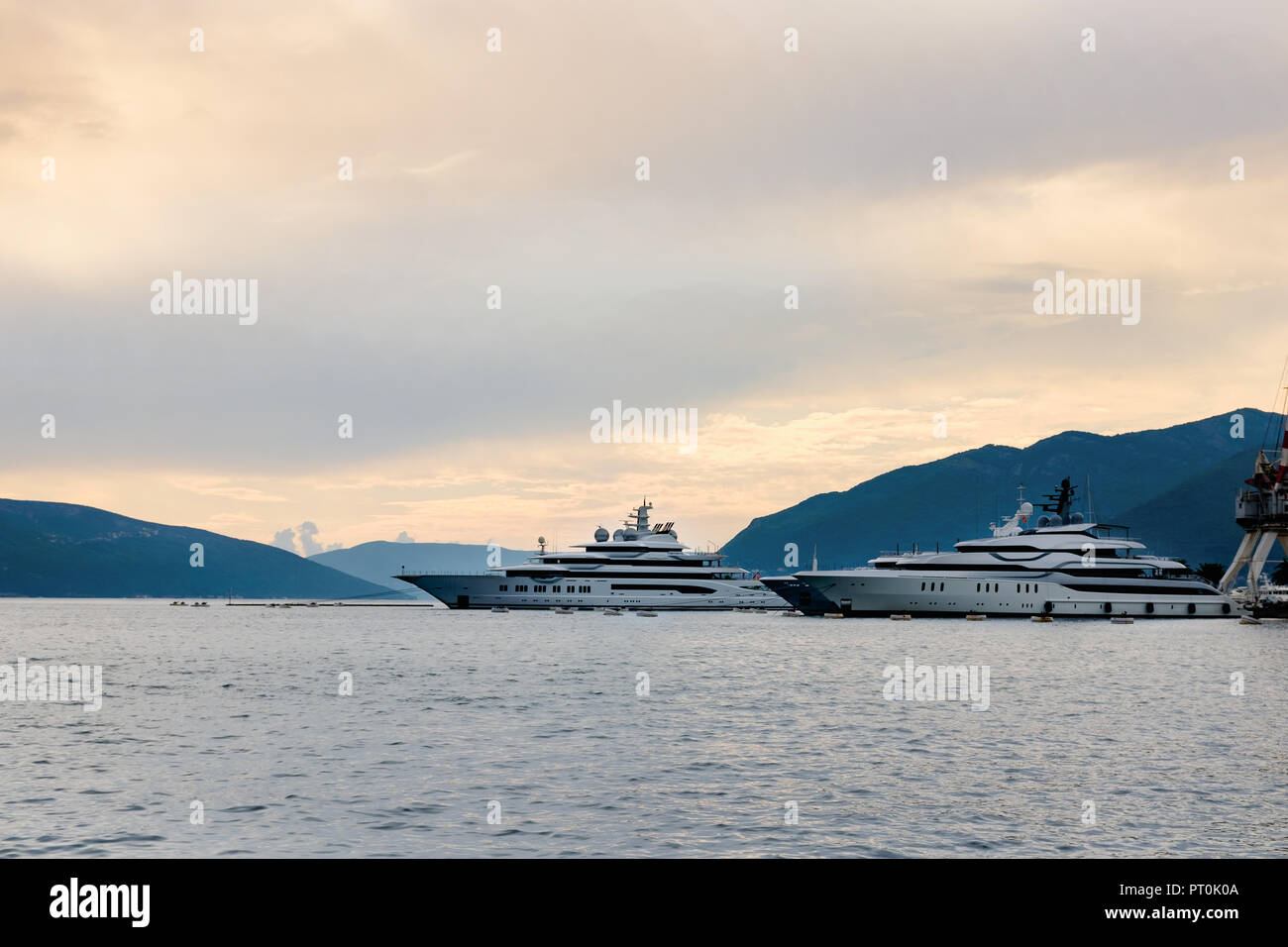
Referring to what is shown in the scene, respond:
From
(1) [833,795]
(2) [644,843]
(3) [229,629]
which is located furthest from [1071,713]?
(3) [229,629]

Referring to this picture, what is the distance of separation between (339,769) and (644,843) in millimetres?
10424

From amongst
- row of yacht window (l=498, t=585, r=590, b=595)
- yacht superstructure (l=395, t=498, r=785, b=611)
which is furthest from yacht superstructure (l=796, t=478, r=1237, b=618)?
row of yacht window (l=498, t=585, r=590, b=595)

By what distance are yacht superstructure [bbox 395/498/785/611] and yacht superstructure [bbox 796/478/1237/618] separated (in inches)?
818

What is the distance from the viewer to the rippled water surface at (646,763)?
61.8 ft

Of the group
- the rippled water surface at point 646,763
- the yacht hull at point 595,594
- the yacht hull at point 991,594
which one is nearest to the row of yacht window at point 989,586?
the yacht hull at point 991,594

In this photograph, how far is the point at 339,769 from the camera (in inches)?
1010

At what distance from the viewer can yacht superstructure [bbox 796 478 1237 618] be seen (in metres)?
113

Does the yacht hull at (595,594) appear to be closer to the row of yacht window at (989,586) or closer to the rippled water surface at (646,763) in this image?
the row of yacht window at (989,586)

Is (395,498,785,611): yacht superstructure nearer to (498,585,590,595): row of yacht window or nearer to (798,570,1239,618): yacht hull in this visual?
(498,585,590,595): row of yacht window

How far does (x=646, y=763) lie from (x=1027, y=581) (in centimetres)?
9549
